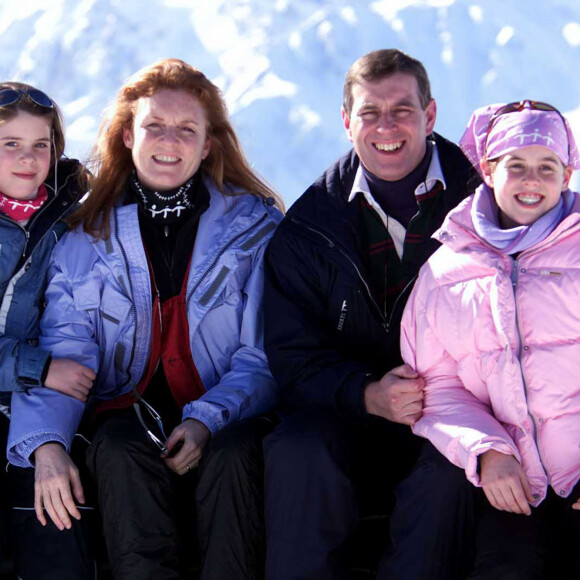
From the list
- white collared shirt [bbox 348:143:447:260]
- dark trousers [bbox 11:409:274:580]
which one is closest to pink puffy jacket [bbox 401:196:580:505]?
white collared shirt [bbox 348:143:447:260]

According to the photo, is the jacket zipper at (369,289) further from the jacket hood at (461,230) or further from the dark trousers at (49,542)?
the dark trousers at (49,542)

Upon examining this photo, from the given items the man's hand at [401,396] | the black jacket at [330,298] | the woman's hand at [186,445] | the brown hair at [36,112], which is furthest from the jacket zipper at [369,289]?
the brown hair at [36,112]

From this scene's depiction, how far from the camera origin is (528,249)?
2.36m

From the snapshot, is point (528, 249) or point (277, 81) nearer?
point (528, 249)

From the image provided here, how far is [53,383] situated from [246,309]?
654 millimetres

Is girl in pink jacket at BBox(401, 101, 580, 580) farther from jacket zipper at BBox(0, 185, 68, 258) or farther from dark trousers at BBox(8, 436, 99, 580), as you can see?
jacket zipper at BBox(0, 185, 68, 258)

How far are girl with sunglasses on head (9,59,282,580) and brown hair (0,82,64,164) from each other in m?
0.16

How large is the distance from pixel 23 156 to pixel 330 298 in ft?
3.64

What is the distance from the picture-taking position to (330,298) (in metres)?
2.85

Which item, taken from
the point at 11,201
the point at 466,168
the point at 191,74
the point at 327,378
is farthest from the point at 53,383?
the point at 466,168

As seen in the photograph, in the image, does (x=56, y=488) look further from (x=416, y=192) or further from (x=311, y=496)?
(x=416, y=192)

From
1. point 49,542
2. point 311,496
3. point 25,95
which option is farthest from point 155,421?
point 25,95

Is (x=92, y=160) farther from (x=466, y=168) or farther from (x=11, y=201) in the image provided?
(x=466, y=168)

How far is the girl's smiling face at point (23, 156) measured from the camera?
2980 mm
